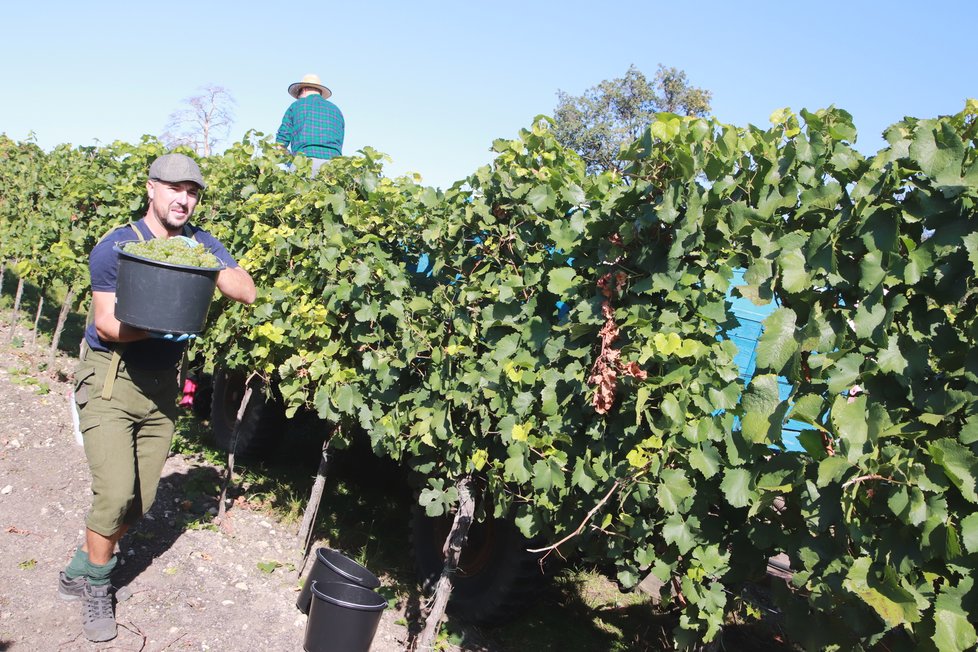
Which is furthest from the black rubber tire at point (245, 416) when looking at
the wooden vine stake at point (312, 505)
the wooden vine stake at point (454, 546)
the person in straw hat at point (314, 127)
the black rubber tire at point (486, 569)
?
the wooden vine stake at point (454, 546)

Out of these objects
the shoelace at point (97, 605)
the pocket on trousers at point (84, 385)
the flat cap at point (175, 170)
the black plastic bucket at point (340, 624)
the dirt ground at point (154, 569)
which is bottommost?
the dirt ground at point (154, 569)

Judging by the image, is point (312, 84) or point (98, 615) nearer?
point (98, 615)

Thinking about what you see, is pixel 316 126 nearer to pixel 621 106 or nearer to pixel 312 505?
pixel 312 505

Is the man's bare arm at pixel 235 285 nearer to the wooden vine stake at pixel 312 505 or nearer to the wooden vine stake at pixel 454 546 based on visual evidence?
the wooden vine stake at pixel 312 505

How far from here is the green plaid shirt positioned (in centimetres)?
614

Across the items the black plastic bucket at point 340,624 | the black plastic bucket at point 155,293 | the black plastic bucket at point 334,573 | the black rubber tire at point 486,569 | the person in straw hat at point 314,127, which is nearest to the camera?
the black plastic bucket at point 155,293

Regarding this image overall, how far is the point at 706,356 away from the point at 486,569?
2130mm

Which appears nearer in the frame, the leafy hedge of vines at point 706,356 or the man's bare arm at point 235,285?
the leafy hedge of vines at point 706,356

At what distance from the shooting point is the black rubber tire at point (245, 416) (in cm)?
598

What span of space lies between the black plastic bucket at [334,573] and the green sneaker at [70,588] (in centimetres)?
103

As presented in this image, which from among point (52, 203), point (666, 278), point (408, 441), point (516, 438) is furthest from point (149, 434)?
point (52, 203)

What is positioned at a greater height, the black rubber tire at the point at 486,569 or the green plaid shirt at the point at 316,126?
the green plaid shirt at the point at 316,126

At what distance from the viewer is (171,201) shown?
3408 millimetres

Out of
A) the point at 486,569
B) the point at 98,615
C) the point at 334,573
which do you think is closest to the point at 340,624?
the point at 334,573
